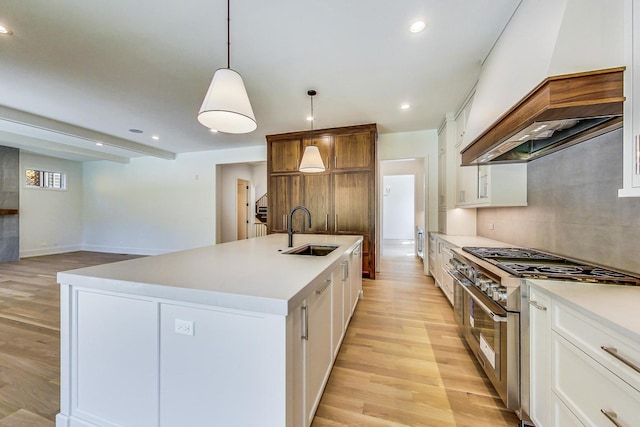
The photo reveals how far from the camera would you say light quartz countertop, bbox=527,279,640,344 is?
2.72 feet

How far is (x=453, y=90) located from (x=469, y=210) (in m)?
1.77

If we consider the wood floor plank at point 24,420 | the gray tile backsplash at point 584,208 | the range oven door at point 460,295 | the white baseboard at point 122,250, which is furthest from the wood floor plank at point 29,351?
the gray tile backsplash at point 584,208

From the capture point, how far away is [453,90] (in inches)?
125

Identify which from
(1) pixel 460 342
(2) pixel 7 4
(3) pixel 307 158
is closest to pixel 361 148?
(3) pixel 307 158

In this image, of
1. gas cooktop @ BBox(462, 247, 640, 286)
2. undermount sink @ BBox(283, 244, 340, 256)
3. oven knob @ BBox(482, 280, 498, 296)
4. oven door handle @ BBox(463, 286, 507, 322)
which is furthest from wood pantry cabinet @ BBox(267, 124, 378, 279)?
oven knob @ BBox(482, 280, 498, 296)

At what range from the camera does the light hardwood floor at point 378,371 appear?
1.49 m

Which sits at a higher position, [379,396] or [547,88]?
[547,88]

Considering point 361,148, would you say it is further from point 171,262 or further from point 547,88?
point 171,262

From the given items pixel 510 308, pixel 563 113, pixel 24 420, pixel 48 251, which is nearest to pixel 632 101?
pixel 563 113

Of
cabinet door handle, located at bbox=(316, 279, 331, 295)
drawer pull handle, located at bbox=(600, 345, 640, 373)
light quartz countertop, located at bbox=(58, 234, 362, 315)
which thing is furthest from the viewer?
cabinet door handle, located at bbox=(316, 279, 331, 295)

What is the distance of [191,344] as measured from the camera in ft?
3.57

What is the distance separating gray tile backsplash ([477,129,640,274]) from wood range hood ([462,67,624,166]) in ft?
0.42

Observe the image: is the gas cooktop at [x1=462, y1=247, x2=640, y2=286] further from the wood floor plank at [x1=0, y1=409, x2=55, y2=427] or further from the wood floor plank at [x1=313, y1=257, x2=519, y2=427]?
the wood floor plank at [x1=0, y1=409, x2=55, y2=427]

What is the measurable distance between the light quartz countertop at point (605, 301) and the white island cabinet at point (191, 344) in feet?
3.64
